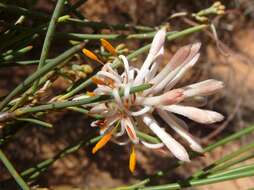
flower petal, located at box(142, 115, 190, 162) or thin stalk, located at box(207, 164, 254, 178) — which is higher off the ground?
flower petal, located at box(142, 115, 190, 162)

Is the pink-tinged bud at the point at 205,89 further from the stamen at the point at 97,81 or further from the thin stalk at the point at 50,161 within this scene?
the thin stalk at the point at 50,161

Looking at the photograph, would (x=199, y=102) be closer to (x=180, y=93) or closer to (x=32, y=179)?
(x=180, y=93)

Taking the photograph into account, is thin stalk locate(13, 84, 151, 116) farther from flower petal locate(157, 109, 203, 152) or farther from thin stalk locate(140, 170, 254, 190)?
thin stalk locate(140, 170, 254, 190)

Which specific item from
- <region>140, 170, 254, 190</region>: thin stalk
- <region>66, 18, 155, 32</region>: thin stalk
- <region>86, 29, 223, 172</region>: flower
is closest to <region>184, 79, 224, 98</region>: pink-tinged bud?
<region>86, 29, 223, 172</region>: flower

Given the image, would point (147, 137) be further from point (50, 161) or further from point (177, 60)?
point (50, 161)

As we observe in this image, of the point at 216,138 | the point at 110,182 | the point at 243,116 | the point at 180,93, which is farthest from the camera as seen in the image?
the point at 243,116

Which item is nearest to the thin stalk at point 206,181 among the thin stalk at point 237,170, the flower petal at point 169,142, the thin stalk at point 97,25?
the thin stalk at point 237,170

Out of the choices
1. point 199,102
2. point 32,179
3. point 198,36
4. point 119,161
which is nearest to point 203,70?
point 198,36
